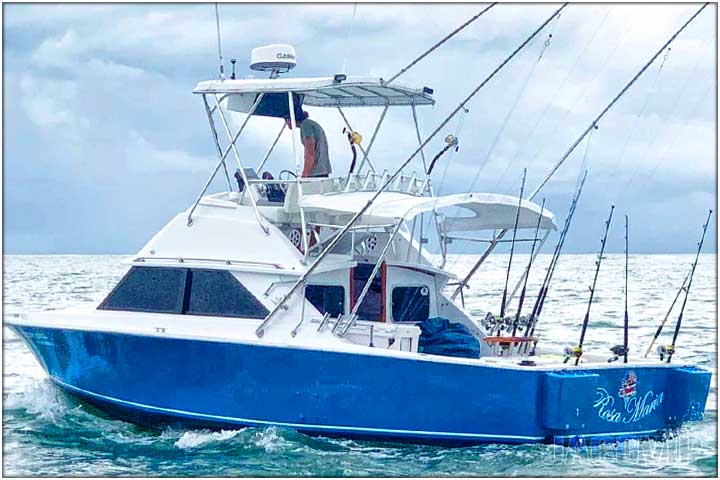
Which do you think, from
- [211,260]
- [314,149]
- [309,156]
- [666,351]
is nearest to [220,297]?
[211,260]

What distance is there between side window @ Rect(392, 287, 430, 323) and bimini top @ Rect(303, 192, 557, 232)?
0.92 meters

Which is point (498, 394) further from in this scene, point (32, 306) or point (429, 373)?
point (32, 306)

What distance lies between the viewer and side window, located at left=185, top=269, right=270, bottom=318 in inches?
526

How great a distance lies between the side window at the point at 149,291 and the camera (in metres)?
13.8

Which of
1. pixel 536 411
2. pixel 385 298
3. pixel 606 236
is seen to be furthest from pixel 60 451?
pixel 606 236

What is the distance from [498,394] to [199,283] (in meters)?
3.68

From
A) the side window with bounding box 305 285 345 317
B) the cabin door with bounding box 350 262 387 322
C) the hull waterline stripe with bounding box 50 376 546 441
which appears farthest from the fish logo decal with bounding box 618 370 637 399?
the side window with bounding box 305 285 345 317

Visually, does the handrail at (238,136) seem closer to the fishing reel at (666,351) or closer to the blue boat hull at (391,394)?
the blue boat hull at (391,394)

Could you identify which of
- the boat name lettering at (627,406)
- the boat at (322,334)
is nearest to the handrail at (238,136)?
the boat at (322,334)

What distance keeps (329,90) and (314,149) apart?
751 mm

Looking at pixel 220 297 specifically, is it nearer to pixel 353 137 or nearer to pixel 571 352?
pixel 353 137

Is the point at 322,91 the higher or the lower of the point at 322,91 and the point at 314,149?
the higher

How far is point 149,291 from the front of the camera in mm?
13969

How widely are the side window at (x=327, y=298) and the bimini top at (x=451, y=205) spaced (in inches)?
36.0
